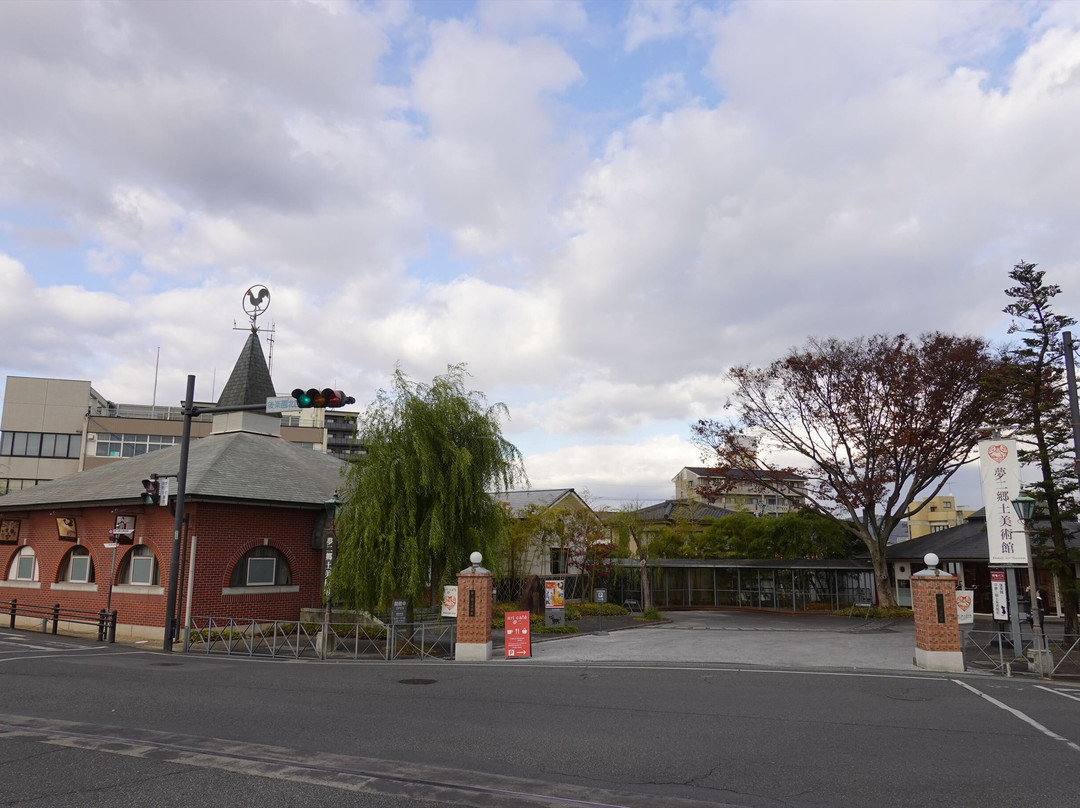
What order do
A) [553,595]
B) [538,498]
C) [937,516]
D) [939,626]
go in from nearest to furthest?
1. [939,626]
2. [553,595]
3. [538,498]
4. [937,516]

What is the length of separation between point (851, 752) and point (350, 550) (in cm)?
1376

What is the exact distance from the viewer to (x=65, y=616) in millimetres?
25016

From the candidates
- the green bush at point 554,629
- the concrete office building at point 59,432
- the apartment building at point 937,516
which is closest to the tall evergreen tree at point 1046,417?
the green bush at point 554,629

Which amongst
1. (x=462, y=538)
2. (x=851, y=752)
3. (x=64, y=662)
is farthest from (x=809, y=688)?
(x=64, y=662)

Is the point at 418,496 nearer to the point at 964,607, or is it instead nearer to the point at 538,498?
the point at 964,607

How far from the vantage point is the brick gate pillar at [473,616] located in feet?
60.2

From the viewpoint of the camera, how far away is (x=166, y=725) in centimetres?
983

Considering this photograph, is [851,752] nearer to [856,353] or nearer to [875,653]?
[875,653]

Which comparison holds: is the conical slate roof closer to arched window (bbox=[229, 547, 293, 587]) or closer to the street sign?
arched window (bbox=[229, 547, 293, 587])

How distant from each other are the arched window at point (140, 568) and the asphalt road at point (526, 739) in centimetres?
785

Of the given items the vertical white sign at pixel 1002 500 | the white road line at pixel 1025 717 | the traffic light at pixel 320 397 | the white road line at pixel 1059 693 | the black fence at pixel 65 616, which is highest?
the traffic light at pixel 320 397

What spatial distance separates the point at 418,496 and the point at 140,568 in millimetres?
10270

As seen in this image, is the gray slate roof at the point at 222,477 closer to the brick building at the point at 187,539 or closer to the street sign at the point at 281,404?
the brick building at the point at 187,539

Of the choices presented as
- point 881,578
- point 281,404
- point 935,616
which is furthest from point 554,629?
point 881,578
